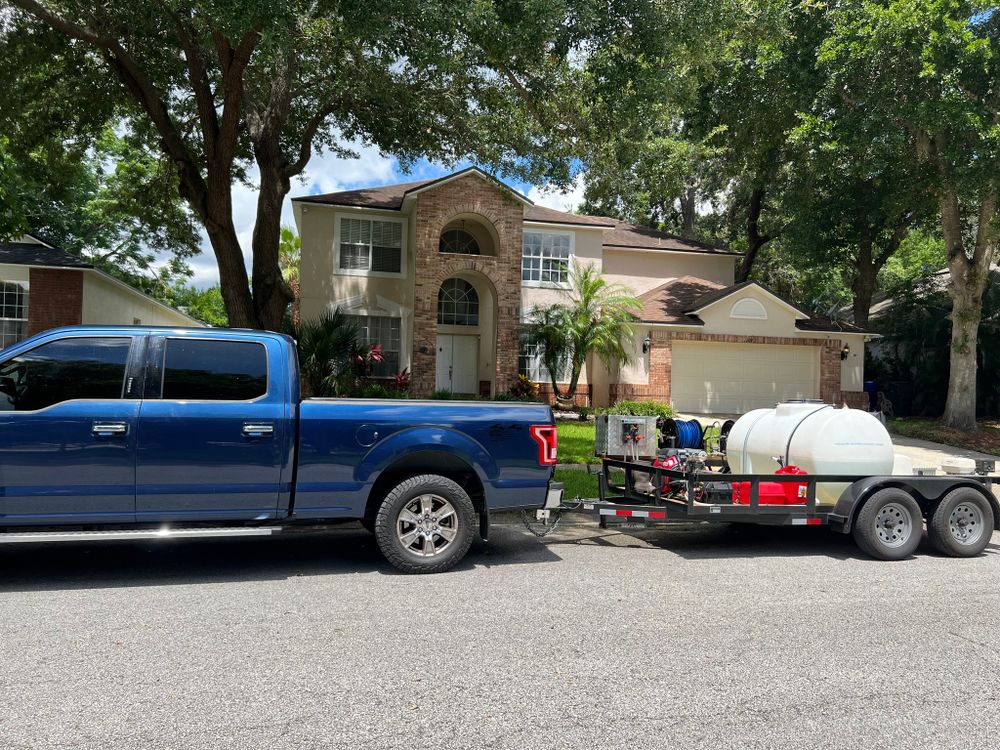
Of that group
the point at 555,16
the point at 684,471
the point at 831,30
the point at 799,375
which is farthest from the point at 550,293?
the point at 684,471

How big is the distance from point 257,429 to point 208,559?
67.8 inches

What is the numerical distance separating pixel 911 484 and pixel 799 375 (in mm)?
18110

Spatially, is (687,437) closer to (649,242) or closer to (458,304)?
(458,304)

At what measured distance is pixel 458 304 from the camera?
2541 cm

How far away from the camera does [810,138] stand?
61.7ft

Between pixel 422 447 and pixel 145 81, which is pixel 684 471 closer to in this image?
pixel 422 447

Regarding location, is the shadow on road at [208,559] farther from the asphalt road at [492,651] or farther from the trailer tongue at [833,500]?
the trailer tongue at [833,500]

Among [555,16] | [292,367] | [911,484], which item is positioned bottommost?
[911,484]

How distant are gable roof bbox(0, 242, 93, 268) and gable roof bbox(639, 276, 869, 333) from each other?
50.6ft

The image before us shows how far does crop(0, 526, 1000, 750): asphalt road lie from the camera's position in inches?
151

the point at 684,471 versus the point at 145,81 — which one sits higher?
the point at 145,81

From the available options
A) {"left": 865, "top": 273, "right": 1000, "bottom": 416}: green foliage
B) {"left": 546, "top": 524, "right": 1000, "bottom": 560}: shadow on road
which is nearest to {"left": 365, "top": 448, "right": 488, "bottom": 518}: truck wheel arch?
{"left": 546, "top": 524, "right": 1000, "bottom": 560}: shadow on road

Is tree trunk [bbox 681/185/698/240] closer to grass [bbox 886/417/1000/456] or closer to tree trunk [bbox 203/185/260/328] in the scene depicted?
grass [bbox 886/417/1000/456]

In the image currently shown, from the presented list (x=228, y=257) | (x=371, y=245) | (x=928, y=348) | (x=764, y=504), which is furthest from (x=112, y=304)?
(x=928, y=348)
